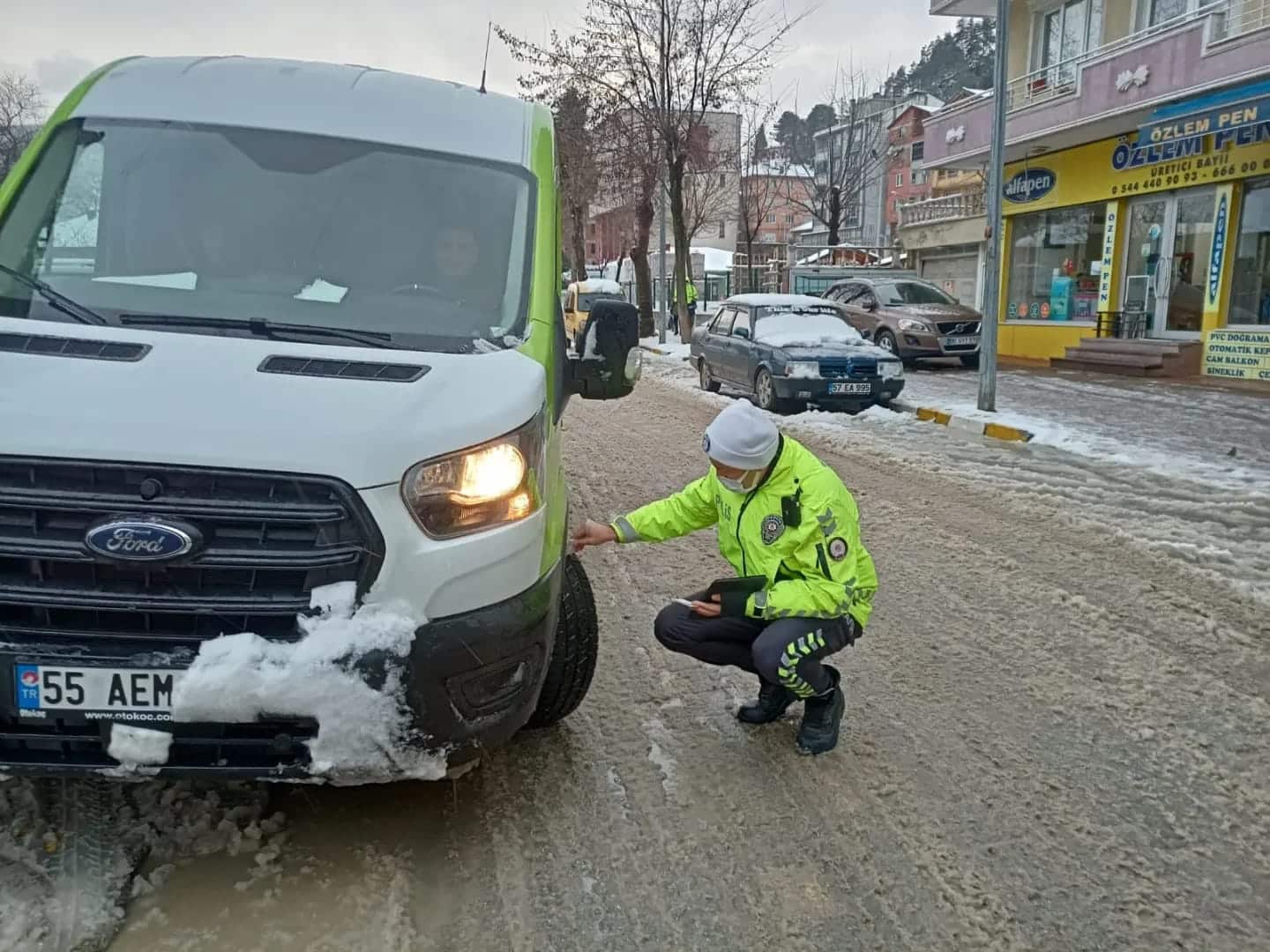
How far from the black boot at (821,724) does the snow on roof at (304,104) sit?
2349mm

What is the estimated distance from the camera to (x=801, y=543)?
3326 millimetres

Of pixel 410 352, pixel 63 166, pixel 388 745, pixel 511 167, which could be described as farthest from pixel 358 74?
pixel 388 745

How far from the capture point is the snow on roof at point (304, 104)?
11.7 feet

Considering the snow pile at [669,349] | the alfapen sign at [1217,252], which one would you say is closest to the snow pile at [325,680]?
the alfapen sign at [1217,252]

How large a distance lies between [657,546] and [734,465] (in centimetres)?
318

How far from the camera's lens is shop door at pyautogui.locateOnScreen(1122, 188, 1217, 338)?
16641mm

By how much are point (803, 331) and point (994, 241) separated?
2.78 meters

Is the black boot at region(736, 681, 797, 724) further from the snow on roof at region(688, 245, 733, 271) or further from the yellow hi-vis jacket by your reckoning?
the snow on roof at region(688, 245, 733, 271)

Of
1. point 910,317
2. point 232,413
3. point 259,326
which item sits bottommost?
point 910,317

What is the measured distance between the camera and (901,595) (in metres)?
5.45

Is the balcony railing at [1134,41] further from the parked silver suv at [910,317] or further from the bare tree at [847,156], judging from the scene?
the bare tree at [847,156]

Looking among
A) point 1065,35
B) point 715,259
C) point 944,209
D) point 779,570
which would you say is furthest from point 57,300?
point 715,259

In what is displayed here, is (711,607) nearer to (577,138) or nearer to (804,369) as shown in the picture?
(804,369)

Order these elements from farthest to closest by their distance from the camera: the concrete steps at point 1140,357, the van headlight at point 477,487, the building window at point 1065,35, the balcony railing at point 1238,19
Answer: the building window at point 1065,35, the concrete steps at point 1140,357, the balcony railing at point 1238,19, the van headlight at point 477,487
